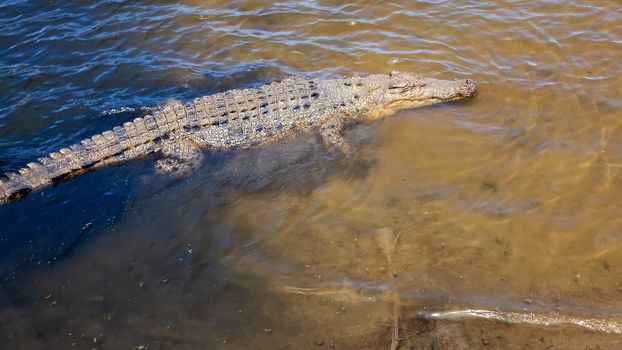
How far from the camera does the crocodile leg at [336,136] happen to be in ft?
19.5

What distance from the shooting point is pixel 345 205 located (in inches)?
199

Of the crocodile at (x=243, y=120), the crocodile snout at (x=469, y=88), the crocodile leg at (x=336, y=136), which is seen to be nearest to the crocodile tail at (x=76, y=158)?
the crocodile at (x=243, y=120)

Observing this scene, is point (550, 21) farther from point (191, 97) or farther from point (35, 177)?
point (35, 177)

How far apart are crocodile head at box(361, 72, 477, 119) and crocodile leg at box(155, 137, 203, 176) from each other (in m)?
2.67

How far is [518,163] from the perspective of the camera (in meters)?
5.27

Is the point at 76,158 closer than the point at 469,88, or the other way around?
the point at 76,158

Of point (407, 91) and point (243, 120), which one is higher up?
point (407, 91)


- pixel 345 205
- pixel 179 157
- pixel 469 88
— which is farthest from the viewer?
pixel 469 88

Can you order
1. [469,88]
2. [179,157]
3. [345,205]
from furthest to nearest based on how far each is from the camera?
1. [469,88]
2. [179,157]
3. [345,205]

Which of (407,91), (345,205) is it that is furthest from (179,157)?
(407,91)

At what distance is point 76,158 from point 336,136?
3.44 m

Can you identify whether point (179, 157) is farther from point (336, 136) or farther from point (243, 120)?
point (336, 136)

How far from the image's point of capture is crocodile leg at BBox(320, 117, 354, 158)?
593 centimetres

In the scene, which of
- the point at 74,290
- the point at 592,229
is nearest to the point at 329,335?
the point at 74,290
